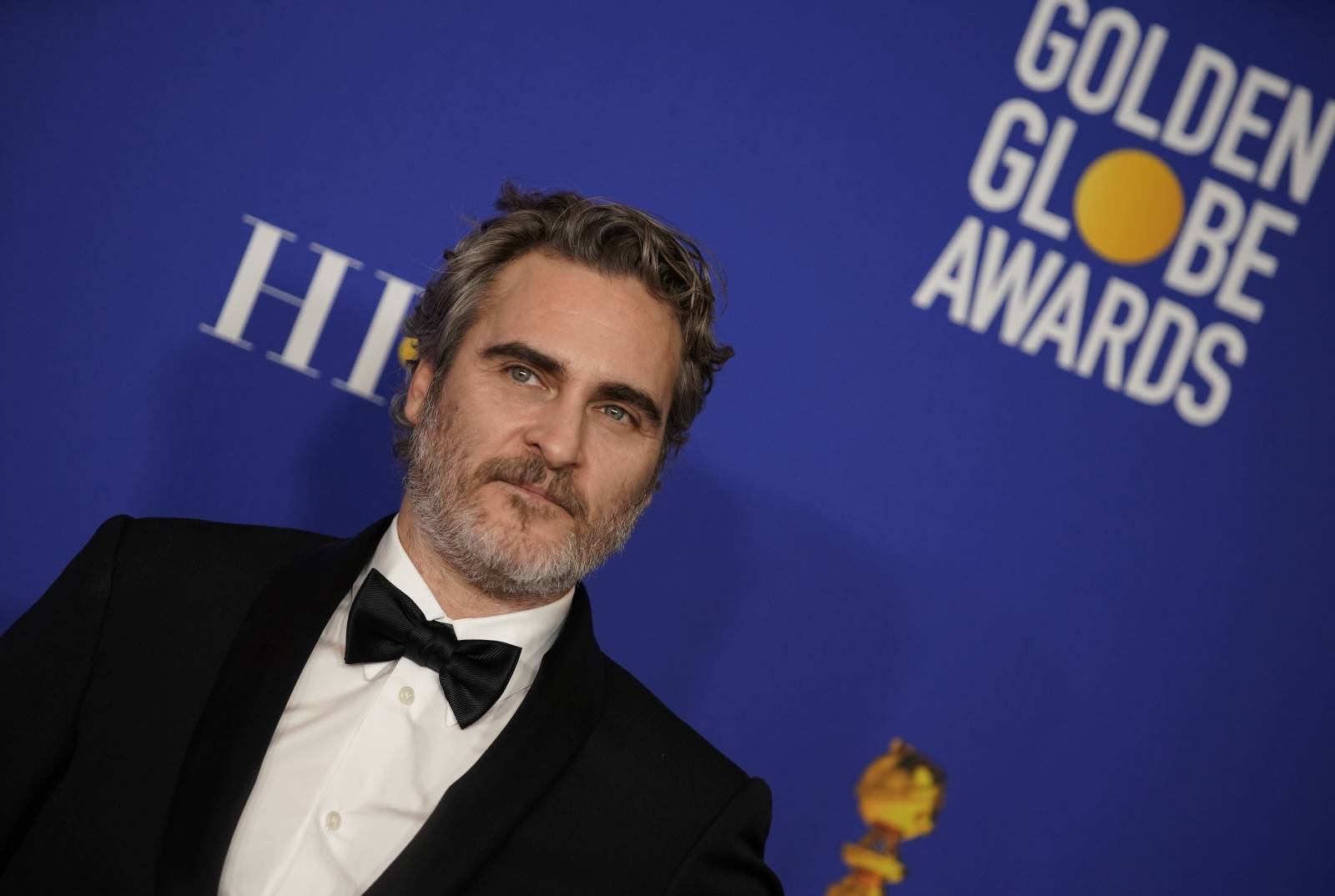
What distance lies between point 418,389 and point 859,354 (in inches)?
43.1

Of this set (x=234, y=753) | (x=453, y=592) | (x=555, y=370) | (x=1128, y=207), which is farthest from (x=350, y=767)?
(x=1128, y=207)

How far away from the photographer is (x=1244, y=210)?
3.12 m

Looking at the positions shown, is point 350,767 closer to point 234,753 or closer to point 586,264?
point 234,753

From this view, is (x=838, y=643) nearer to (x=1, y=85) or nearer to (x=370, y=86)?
(x=370, y=86)

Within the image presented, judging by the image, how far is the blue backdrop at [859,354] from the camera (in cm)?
286

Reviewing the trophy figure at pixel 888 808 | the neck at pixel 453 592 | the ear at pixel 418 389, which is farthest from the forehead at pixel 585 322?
the trophy figure at pixel 888 808

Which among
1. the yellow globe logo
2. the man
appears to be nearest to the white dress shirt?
the man

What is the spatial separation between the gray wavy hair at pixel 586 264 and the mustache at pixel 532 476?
273 millimetres

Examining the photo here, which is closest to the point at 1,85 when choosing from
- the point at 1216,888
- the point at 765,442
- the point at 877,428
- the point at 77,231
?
the point at 77,231

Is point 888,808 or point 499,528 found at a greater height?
point 499,528

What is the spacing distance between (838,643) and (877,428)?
490 millimetres

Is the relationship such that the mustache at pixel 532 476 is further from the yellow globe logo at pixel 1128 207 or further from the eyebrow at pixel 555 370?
the yellow globe logo at pixel 1128 207

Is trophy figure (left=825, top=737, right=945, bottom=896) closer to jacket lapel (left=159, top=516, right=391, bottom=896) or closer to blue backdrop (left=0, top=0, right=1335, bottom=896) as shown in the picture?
blue backdrop (left=0, top=0, right=1335, bottom=896)

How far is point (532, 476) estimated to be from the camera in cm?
207
